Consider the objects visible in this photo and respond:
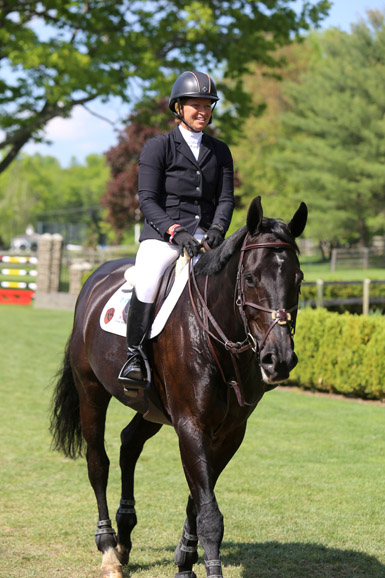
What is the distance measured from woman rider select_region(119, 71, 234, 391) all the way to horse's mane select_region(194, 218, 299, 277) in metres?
0.19

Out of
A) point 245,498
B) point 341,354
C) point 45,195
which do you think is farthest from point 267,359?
point 45,195

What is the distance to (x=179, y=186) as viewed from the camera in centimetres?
467

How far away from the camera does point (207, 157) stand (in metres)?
4.73

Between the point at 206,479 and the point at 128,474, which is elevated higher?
the point at 206,479

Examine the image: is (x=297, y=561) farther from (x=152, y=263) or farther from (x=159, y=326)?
(x=152, y=263)

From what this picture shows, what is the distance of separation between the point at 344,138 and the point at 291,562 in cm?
4989

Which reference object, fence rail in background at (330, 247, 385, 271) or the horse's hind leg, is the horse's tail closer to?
the horse's hind leg

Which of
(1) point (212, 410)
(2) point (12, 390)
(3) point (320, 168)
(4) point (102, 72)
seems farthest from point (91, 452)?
(3) point (320, 168)

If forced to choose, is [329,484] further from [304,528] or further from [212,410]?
[212,410]

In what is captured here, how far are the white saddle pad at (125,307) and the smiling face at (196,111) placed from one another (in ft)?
2.88

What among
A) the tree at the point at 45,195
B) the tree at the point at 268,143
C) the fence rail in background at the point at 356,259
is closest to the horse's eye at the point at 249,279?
the fence rail in background at the point at 356,259

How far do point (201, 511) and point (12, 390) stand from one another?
8.51 m

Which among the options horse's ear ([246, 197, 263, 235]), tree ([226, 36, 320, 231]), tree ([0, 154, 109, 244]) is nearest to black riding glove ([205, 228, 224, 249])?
horse's ear ([246, 197, 263, 235])

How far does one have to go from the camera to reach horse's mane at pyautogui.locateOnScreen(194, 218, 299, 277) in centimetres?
382
